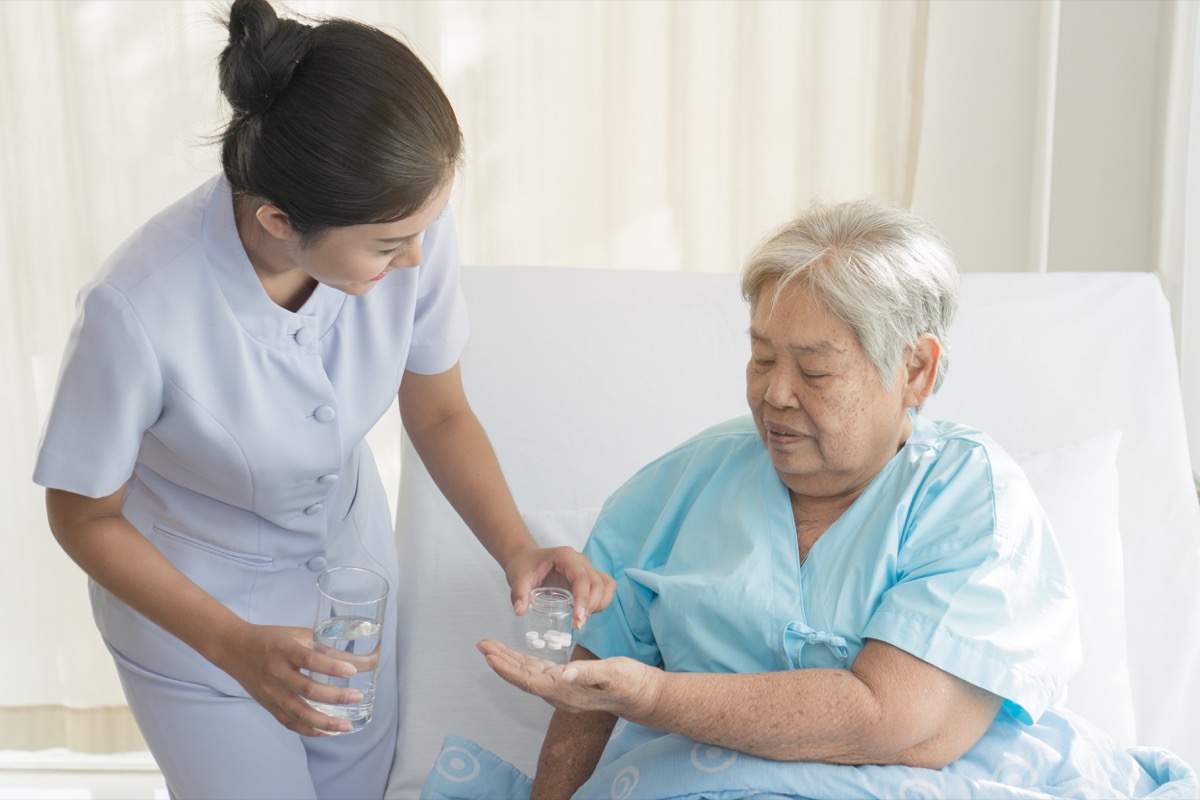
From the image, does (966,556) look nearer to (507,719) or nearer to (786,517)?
(786,517)

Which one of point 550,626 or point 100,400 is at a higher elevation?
point 100,400

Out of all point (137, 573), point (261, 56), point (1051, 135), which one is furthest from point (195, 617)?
point (1051, 135)

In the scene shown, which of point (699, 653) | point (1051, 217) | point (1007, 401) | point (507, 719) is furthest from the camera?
point (1051, 217)

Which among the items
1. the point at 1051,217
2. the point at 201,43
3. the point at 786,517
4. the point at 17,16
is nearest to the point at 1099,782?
the point at 786,517

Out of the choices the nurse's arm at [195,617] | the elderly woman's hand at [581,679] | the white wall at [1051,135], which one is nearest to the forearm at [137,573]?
the nurse's arm at [195,617]

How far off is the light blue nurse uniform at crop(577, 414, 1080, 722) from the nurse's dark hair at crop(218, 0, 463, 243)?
0.63 m

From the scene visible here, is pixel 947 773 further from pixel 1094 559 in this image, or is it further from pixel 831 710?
pixel 1094 559

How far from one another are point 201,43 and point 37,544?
4.43ft

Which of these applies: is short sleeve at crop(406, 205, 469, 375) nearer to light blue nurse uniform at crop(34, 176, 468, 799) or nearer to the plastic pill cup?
light blue nurse uniform at crop(34, 176, 468, 799)

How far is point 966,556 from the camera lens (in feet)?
4.91

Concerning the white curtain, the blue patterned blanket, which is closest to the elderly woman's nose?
the blue patterned blanket

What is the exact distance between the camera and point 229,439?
1575 millimetres

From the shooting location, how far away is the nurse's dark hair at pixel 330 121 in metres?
1.32

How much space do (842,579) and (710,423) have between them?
2.55 ft
